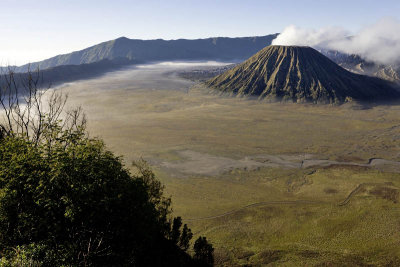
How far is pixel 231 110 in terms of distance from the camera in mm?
150500

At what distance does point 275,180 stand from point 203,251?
121 ft

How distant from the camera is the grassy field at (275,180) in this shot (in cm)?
4172

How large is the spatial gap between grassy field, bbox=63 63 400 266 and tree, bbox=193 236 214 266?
3.81 meters

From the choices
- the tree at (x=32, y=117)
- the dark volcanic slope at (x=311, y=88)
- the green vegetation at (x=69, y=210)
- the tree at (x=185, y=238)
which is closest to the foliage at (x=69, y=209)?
the green vegetation at (x=69, y=210)

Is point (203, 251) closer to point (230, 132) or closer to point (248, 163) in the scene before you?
point (248, 163)

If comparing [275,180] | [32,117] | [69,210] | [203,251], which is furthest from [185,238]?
[32,117]

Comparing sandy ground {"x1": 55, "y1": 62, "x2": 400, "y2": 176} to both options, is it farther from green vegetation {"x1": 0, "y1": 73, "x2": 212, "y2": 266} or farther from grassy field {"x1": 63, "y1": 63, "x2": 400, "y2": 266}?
green vegetation {"x1": 0, "y1": 73, "x2": 212, "y2": 266}

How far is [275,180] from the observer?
220 feet

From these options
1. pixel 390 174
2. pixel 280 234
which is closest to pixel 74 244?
pixel 280 234

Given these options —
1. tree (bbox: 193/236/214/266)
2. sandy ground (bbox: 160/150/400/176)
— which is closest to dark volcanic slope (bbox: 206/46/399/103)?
sandy ground (bbox: 160/150/400/176)

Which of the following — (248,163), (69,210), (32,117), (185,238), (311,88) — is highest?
(311,88)

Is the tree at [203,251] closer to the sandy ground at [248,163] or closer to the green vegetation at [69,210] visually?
the green vegetation at [69,210]

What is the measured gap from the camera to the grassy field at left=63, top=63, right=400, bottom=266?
137 ft

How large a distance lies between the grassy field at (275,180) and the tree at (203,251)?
3.81 metres
